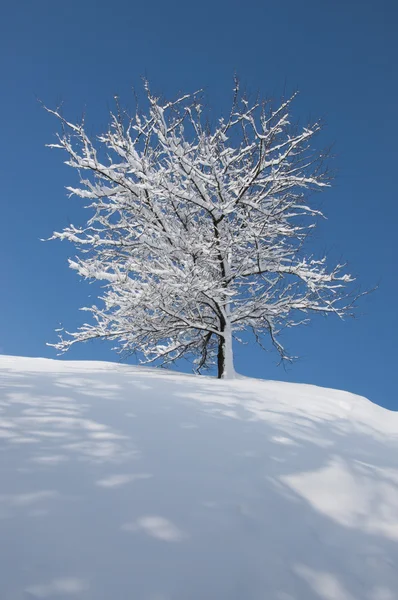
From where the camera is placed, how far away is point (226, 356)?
757cm

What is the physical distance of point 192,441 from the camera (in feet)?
7.34

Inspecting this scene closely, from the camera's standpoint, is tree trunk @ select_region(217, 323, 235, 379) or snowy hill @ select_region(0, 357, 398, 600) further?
tree trunk @ select_region(217, 323, 235, 379)

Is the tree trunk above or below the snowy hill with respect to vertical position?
above

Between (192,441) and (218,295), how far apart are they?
5137mm

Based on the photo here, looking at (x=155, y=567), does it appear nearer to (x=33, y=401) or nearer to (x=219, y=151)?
(x=33, y=401)

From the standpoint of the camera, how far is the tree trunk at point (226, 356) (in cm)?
740

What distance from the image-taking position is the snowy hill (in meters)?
1.17

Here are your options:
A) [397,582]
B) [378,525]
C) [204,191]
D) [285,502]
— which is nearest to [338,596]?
[397,582]

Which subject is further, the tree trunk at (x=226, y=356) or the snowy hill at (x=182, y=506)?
the tree trunk at (x=226, y=356)

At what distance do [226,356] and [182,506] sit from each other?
6.08 metres

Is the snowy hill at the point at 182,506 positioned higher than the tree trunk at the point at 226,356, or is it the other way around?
the tree trunk at the point at 226,356

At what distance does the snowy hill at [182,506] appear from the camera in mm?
1169

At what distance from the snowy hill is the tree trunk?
14.9 feet

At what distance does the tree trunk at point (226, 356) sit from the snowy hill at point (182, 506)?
4.55 metres
